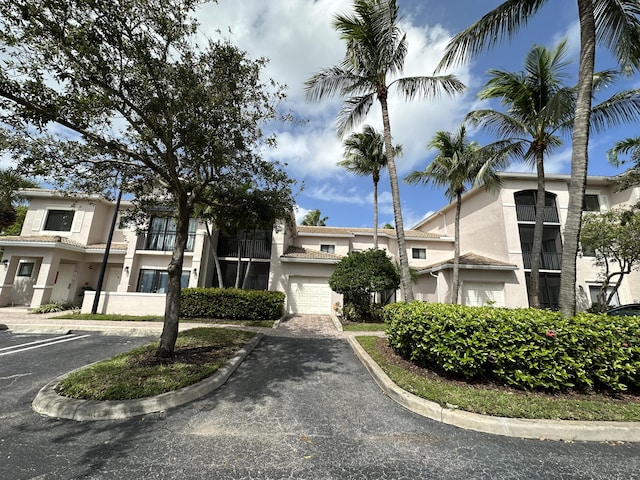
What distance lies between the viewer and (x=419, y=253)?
1886 centimetres

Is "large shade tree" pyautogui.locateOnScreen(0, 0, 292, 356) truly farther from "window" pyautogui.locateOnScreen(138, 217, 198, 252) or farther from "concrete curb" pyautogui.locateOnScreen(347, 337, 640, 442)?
"window" pyautogui.locateOnScreen(138, 217, 198, 252)

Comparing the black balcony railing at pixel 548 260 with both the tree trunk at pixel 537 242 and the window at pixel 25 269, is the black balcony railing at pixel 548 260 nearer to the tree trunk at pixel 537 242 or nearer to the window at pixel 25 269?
the tree trunk at pixel 537 242

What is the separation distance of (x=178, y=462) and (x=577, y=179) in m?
8.32

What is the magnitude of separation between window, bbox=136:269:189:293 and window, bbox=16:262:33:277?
22.4ft

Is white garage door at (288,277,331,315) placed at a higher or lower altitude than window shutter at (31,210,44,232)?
lower

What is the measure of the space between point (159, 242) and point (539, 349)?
58.5 ft

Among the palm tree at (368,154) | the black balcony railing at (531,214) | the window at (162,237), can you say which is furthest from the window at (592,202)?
the window at (162,237)

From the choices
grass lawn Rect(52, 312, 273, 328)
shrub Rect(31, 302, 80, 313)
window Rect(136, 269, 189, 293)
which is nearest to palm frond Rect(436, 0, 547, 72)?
grass lawn Rect(52, 312, 273, 328)

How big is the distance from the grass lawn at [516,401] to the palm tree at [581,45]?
161cm

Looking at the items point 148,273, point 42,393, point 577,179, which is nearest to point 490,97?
point 577,179

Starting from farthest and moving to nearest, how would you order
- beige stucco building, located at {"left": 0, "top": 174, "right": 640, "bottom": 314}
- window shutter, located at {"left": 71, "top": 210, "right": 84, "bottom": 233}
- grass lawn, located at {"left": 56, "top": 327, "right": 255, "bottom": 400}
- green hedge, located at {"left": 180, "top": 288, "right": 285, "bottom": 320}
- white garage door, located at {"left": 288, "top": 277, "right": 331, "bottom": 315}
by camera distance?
window shutter, located at {"left": 71, "top": 210, "right": 84, "bottom": 233}, white garage door, located at {"left": 288, "top": 277, "right": 331, "bottom": 315}, beige stucco building, located at {"left": 0, "top": 174, "right": 640, "bottom": 314}, green hedge, located at {"left": 180, "top": 288, "right": 285, "bottom": 320}, grass lawn, located at {"left": 56, "top": 327, "right": 255, "bottom": 400}

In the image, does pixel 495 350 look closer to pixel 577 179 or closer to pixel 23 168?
pixel 577 179

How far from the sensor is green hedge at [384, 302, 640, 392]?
434 cm

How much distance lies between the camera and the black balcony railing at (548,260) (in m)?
15.5
